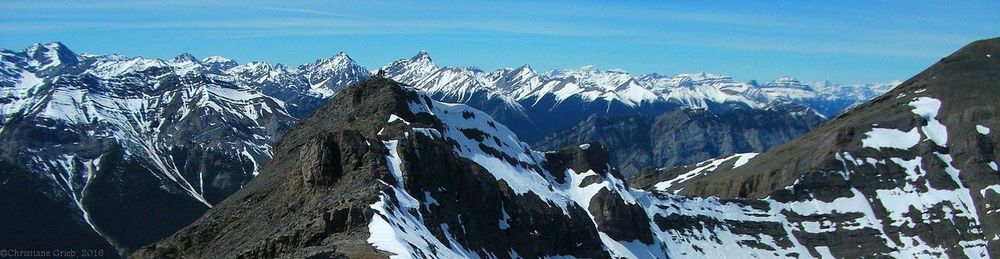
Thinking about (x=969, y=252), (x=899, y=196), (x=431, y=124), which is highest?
(x=431, y=124)

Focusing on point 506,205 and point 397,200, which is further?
point 506,205

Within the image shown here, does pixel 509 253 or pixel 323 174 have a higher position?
pixel 323 174

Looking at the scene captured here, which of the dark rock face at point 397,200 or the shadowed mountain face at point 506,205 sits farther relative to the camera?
the shadowed mountain face at point 506,205

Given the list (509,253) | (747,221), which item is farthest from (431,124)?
(747,221)

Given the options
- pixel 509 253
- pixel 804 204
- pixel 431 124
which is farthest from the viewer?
pixel 804 204

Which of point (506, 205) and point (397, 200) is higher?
point (397, 200)

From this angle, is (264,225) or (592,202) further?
(592,202)

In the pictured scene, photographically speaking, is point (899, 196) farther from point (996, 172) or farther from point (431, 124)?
point (431, 124)

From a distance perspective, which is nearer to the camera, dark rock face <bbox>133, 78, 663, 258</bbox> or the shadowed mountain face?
dark rock face <bbox>133, 78, 663, 258</bbox>
